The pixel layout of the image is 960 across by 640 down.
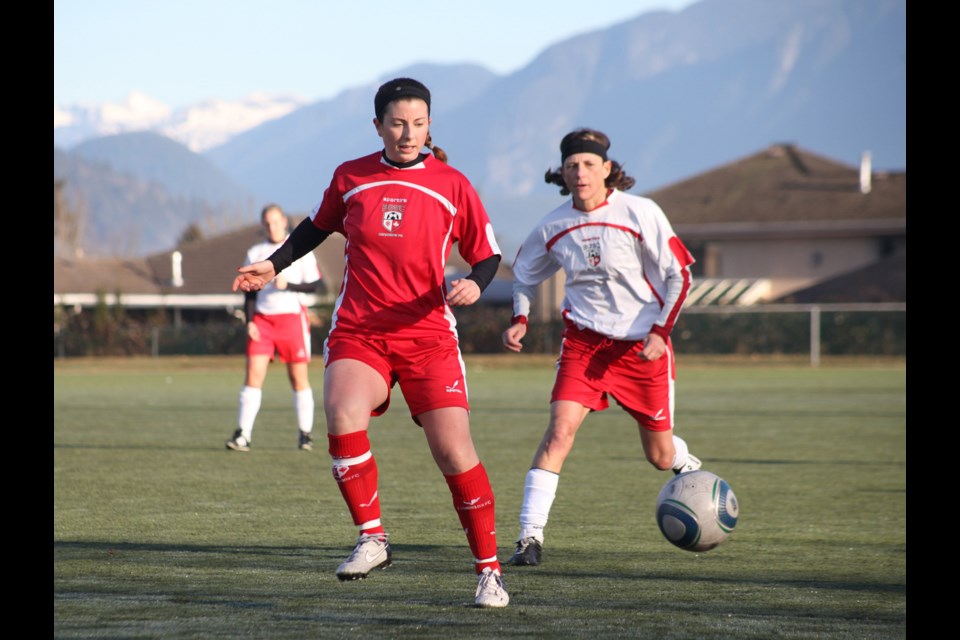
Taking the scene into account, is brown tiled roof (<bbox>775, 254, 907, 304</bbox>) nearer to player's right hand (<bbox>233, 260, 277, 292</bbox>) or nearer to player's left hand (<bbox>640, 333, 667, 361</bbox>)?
player's left hand (<bbox>640, 333, 667, 361</bbox>)

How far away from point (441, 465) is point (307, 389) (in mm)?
6817

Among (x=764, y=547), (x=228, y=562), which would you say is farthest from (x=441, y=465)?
(x=764, y=547)

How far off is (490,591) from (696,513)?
1.37 m

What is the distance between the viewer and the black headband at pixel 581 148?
21.7 ft

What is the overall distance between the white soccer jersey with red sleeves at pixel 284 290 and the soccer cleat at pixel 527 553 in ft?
19.4

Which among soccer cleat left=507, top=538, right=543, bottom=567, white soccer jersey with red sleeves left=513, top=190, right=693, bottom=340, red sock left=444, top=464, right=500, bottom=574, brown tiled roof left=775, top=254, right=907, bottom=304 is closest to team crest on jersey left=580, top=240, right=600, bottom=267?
white soccer jersey with red sleeves left=513, top=190, right=693, bottom=340

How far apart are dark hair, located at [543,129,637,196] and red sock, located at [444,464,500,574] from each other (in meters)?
1.85

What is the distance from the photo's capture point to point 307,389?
12.1m

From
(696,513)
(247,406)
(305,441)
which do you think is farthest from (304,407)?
(696,513)

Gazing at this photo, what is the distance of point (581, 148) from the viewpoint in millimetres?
6633

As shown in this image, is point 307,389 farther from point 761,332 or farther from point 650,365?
point 761,332

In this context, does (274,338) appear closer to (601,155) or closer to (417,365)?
(601,155)

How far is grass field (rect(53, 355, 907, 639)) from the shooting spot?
16.0 feet
